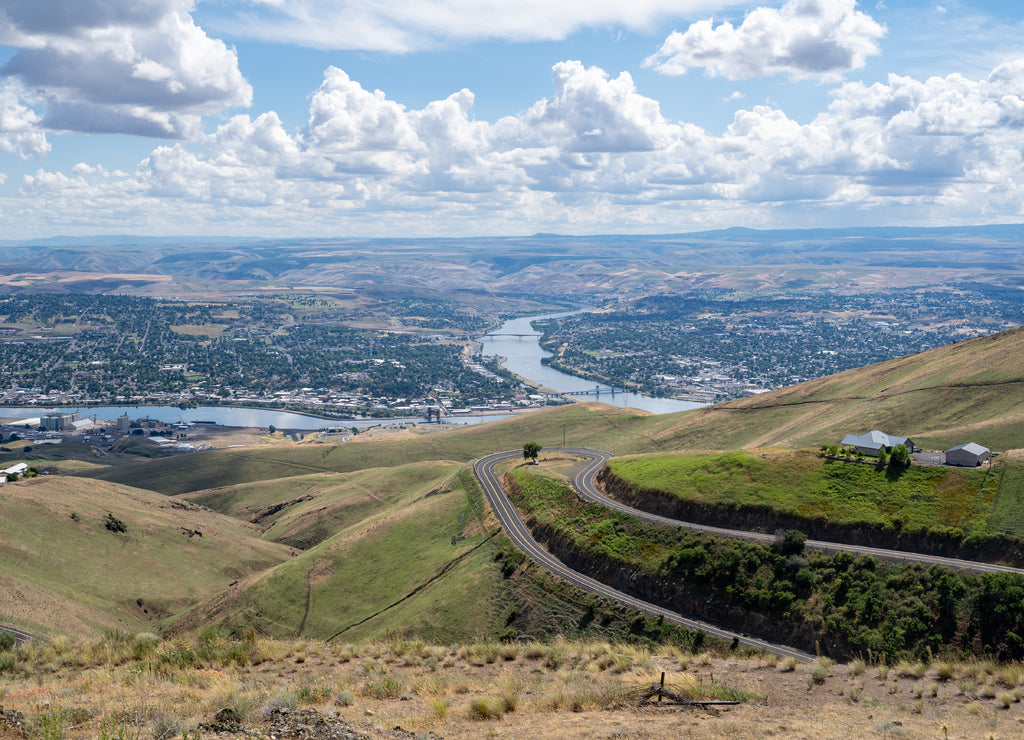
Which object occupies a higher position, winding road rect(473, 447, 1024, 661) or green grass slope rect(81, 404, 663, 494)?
winding road rect(473, 447, 1024, 661)

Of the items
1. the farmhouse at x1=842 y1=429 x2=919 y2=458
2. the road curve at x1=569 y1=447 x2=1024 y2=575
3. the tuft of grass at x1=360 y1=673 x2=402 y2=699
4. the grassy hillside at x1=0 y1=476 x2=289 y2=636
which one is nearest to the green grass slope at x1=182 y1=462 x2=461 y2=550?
the grassy hillside at x1=0 y1=476 x2=289 y2=636

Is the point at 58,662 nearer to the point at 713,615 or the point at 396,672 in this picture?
the point at 396,672

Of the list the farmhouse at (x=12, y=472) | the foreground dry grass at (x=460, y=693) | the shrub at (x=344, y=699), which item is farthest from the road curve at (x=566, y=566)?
the farmhouse at (x=12, y=472)

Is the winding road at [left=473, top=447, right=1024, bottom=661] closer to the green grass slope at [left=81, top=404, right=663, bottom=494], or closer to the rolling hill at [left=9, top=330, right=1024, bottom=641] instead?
the rolling hill at [left=9, top=330, right=1024, bottom=641]

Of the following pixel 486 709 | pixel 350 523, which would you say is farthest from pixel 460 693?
pixel 350 523

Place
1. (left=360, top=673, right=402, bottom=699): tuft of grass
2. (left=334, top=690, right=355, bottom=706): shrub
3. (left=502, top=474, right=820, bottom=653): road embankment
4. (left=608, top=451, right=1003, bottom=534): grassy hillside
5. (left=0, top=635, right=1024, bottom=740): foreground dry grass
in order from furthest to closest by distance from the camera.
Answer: (left=608, top=451, right=1003, bottom=534): grassy hillside → (left=502, top=474, right=820, bottom=653): road embankment → (left=360, top=673, right=402, bottom=699): tuft of grass → (left=334, top=690, right=355, bottom=706): shrub → (left=0, top=635, right=1024, bottom=740): foreground dry grass

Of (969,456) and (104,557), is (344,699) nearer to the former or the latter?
(969,456)

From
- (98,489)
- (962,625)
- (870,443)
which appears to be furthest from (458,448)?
(962,625)

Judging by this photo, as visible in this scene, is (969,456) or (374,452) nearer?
(969,456)
